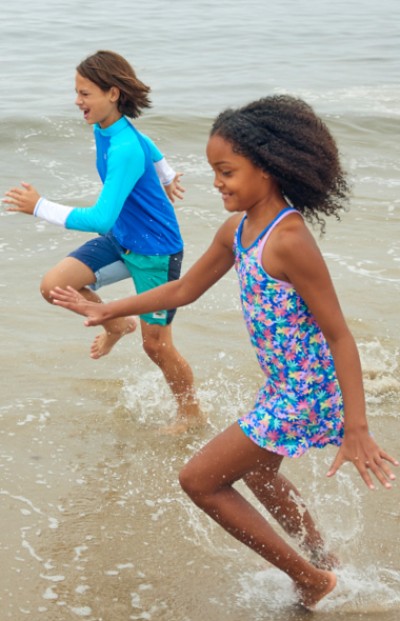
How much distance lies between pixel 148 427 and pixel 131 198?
115cm

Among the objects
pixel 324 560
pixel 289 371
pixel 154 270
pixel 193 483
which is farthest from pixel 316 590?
pixel 154 270

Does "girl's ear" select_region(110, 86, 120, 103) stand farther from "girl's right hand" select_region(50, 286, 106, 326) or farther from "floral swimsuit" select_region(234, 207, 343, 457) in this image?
"floral swimsuit" select_region(234, 207, 343, 457)

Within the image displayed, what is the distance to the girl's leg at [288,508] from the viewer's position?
11.8 feet

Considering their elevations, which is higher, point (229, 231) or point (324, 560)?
point (229, 231)

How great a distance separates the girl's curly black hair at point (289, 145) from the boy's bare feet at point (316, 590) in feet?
4.14

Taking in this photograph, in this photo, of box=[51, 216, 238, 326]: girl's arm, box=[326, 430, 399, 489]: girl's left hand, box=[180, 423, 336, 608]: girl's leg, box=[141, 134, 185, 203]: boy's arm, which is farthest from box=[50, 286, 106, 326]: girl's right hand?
box=[141, 134, 185, 203]: boy's arm

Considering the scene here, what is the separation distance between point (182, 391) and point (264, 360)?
1833mm

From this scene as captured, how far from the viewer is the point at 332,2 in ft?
87.8

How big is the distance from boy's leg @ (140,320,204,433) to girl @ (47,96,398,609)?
5.32ft

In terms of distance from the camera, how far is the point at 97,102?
4.85 metres

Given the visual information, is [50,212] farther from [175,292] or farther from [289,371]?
[289,371]

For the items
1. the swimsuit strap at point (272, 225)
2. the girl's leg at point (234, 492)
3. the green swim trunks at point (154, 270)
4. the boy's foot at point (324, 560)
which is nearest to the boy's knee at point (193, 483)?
the girl's leg at point (234, 492)

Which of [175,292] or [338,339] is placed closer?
[338,339]

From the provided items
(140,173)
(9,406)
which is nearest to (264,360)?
(140,173)
